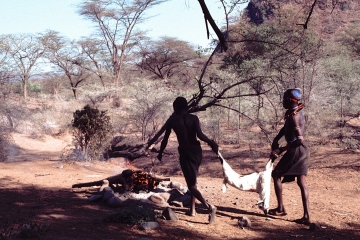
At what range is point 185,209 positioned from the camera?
5324mm

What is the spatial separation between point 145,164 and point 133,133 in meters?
5.47

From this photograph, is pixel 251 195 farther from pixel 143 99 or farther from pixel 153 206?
pixel 143 99

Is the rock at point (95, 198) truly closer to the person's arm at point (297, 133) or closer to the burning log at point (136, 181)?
the burning log at point (136, 181)

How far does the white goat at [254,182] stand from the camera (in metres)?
4.93

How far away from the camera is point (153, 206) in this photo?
5363 mm

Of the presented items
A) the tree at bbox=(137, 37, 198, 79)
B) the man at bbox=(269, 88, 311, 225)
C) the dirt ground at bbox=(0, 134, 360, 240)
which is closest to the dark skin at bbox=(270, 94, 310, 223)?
the man at bbox=(269, 88, 311, 225)

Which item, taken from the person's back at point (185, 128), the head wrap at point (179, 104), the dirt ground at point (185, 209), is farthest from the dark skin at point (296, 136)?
the head wrap at point (179, 104)

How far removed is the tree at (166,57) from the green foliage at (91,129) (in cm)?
1559

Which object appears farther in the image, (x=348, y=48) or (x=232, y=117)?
(x=348, y=48)

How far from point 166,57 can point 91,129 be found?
16.5 metres

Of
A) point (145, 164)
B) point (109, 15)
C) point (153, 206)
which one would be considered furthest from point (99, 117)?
point (109, 15)

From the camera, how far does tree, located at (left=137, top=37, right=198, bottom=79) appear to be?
2641 centimetres

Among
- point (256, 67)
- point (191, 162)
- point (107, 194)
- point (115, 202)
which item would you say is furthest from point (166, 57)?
point (191, 162)

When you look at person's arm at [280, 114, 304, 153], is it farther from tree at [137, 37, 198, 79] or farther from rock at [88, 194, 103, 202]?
tree at [137, 37, 198, 79]
